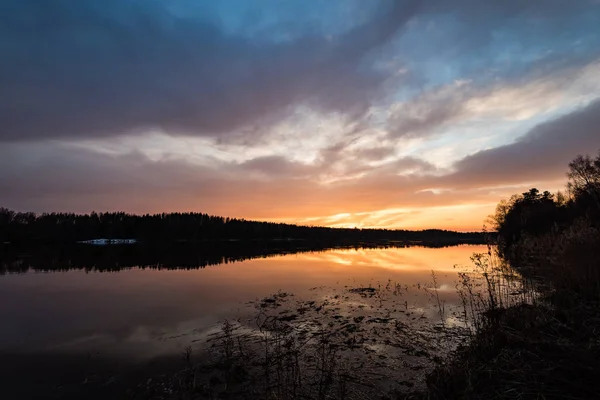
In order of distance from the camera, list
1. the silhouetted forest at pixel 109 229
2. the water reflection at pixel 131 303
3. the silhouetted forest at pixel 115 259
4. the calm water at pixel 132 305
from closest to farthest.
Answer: the calm water at pixel 132 305 < the water reflection at pixel 131 303 < the silhouetted forest at pixel 115 259 < the silhouetted forest at pixel 109 229

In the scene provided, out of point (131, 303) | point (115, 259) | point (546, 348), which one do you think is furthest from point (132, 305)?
point (115, 259)

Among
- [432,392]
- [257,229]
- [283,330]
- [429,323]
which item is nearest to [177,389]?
[283,330]

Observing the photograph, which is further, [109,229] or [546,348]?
[109,229]

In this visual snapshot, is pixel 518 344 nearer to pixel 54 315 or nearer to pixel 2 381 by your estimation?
pixel 2 381

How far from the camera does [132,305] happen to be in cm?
2083

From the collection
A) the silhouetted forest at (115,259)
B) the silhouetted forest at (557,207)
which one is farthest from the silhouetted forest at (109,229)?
the silhouetted forest at (557,207)

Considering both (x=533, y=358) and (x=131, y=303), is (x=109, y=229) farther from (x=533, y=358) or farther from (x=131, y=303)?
(x=533, y=358)

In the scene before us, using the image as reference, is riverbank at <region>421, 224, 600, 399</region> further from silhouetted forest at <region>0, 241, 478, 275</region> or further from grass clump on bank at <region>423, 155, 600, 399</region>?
silhouetted forest at <region>0, 241, 478, 275</region>

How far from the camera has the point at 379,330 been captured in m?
14.1

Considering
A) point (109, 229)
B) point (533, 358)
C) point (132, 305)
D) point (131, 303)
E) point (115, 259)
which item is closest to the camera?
point (533, 358)

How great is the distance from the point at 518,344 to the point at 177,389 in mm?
9166

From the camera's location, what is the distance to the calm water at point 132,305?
13109 millimetres

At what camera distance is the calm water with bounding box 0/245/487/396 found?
13109 mm

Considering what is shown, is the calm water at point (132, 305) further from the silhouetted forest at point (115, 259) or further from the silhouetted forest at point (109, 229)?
the silhouetted forest at point (109, 229)
